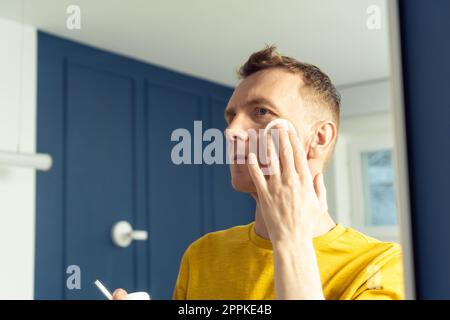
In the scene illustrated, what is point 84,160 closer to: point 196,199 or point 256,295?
point 196,199

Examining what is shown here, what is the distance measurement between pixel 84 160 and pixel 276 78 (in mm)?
1071

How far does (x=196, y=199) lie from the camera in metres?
1.47

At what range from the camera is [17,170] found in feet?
4.79

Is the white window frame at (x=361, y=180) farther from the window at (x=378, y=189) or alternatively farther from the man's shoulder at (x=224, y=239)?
the man's shoulder at (x=224, y=239)

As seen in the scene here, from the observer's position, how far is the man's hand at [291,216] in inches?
17.8

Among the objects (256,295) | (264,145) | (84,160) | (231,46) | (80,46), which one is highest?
(80,46)

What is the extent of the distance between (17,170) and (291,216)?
45.1 inches

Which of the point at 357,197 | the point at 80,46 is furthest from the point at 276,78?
the point at 80,46

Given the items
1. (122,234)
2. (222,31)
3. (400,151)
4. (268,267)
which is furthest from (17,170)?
(400,151)

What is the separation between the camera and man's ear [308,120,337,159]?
56cm

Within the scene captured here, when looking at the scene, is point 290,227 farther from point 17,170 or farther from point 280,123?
point 17,170

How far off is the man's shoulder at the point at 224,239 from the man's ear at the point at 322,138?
0.12 meters

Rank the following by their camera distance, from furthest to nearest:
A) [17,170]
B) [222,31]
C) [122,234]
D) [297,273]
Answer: [122,234]
[17,170]
[222,31]
[297,273]

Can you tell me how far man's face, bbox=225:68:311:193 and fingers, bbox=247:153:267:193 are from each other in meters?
0.05
